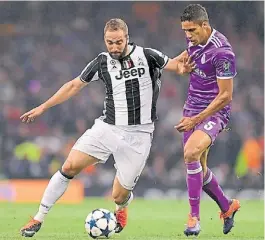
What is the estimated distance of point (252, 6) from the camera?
72.3 ft

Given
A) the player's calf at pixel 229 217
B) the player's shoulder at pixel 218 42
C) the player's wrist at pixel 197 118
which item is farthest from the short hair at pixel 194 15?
the player's calf at pixel 229 217

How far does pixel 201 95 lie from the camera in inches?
343

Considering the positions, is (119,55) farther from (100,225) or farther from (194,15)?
(100,225)

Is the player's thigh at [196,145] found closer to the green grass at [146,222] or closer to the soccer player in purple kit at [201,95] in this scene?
the soccer player in purple kit at [201,95]

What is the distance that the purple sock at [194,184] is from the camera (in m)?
8.48

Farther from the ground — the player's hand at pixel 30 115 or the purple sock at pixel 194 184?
the player's hand at pixel 30 115

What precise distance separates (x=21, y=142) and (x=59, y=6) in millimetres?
5354

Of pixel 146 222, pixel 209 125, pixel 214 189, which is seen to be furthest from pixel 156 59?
pixel 146 222

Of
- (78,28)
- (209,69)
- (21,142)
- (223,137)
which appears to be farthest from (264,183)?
(209,69)

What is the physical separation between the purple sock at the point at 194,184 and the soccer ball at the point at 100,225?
0.84 meters

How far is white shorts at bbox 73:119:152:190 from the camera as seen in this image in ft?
27.5

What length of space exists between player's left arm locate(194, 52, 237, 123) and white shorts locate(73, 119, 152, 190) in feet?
2.34

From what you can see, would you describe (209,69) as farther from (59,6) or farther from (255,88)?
(59,6)

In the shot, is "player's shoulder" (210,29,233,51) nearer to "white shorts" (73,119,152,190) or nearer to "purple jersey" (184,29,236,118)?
"purple jersey" (184,29,236,118)
